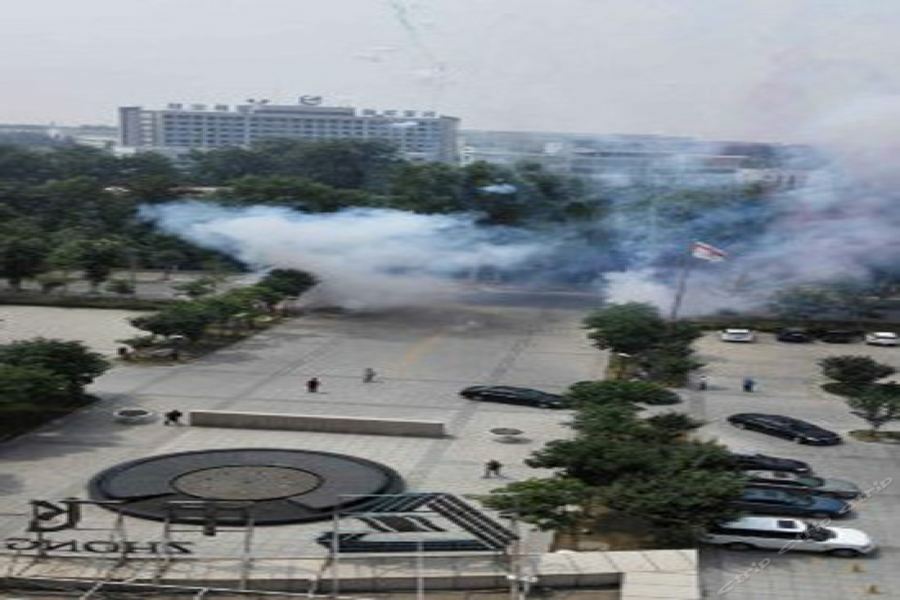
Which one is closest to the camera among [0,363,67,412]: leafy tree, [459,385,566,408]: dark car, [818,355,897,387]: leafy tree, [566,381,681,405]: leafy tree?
[0,363,67,412]: leafy tree

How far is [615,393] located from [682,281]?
16.6 m

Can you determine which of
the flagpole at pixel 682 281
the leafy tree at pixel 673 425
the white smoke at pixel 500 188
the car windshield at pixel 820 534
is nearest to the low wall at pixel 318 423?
the leafy tree at pixel 673 425

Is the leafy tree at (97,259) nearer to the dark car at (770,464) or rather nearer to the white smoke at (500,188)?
the white smoke at (500,188)

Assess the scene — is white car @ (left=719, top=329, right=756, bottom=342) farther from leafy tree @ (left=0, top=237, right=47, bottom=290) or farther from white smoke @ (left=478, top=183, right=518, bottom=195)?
leafy tree @ (left=0, top=237, right=47, bottom=290)

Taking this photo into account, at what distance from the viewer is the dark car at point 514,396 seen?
3078cm

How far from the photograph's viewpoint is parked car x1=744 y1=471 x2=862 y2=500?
908 inches

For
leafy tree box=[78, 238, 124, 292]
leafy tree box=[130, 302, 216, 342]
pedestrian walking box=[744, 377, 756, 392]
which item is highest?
leafy tree box=[78, 238, 124, 292]

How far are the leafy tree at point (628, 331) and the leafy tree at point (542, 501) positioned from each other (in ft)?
50.9

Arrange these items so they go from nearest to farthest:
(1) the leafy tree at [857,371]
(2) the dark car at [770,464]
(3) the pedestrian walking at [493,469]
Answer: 1. (3) the pedestrian walking at [493,469]
2. (2) the dark car at [770,464]
3. (1) the leafy tree at [857,371]

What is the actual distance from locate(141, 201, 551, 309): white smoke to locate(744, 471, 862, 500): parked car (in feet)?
73.9

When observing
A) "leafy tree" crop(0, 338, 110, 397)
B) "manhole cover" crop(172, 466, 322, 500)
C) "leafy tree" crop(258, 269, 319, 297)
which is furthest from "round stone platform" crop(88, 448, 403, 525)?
"leafy tree" crop(258, 269, 319, 297)

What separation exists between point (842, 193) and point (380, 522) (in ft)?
92.9

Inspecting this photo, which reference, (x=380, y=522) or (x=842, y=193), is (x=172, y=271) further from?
(x=380, y=522)

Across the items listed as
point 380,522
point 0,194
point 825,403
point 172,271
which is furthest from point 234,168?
point 380,522
